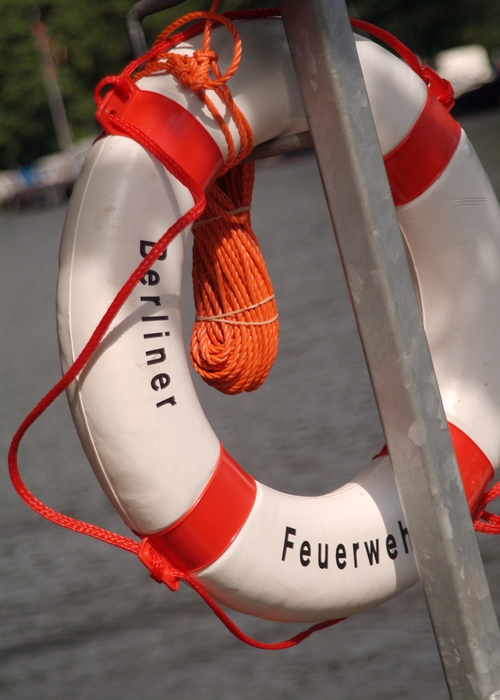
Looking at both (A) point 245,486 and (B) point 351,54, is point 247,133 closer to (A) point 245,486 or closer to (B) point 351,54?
(B) point 351,54

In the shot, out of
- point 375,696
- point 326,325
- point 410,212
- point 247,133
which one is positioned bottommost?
point 375,696

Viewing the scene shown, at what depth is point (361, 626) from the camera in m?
2.11

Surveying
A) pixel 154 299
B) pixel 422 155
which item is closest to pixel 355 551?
pixel 154 299

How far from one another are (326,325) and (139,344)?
3.40 meters

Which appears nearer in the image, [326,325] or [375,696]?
[375,696]

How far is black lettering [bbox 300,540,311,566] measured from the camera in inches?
52.8

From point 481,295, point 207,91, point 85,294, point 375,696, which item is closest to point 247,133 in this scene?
point 207,91

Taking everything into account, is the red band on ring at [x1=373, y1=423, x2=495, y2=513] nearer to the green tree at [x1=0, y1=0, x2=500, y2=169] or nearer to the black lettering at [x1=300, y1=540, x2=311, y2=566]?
the black lettering at [x1=300, y1=540, x2=311, y2=566]

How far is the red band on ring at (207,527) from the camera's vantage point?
1.27 metres

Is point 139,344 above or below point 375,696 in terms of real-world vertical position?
above

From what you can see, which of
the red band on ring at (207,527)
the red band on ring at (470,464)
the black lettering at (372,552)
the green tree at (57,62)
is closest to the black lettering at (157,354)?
the red band on ring at (207,527)

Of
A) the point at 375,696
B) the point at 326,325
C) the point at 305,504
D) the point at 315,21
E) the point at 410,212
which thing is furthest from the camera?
the point at 326,325

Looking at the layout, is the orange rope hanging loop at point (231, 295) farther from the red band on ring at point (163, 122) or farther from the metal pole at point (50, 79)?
the metal pole at point (50, 79)

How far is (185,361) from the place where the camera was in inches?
50.9
